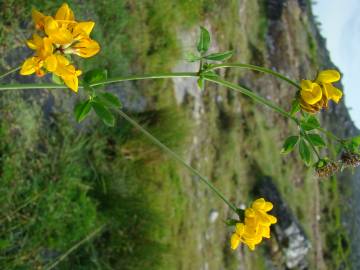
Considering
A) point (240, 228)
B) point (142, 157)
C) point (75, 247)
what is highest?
point (240, 228)

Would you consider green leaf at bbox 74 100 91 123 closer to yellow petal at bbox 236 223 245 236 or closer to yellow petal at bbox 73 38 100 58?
yellow petal at bbox 73 38 100 58

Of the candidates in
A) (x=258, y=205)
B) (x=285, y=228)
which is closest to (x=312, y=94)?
(x=258, y=205)

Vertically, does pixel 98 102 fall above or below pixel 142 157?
above

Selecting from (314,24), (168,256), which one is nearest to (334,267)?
(314,24)

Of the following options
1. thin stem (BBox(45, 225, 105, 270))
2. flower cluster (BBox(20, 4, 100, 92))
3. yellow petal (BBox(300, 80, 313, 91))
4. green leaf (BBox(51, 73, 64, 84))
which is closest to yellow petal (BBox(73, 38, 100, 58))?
flower cluster (BBox(20, 4, 100, 92))

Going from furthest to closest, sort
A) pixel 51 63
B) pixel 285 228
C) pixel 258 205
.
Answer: pixel 285 228 < pixel 258 205 < pixel 51 63

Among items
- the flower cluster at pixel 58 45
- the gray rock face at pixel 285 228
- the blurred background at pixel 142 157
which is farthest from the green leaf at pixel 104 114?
the gray rock face at pixel 285 228

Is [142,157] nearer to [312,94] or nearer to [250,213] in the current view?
[250,213]
